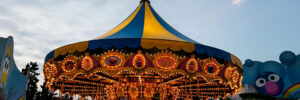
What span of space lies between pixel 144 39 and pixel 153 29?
167 cm

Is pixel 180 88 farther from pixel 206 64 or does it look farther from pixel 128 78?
pixel 206 64

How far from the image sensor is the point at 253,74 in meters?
17.2

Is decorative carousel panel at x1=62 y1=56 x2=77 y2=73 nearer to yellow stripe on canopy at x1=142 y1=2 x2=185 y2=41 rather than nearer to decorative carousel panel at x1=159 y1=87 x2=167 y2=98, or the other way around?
yellow stripe on canopy at x1=142 y1=2 x2=185 y2=41

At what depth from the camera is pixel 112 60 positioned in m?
7.86

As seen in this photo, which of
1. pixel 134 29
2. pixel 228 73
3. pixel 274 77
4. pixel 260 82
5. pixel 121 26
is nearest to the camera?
pixel 228 73

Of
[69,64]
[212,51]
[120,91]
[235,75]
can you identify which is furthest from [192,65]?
[69,64]

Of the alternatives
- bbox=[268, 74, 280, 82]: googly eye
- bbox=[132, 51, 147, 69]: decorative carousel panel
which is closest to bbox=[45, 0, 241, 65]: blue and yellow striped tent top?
bbox=[132, 51, 147, 69]: decorative carousel panel

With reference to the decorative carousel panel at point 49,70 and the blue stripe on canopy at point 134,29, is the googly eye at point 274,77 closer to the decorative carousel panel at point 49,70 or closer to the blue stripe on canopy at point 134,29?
the blue stripe on canopy at point 134,29

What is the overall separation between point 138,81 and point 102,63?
8.70 ft

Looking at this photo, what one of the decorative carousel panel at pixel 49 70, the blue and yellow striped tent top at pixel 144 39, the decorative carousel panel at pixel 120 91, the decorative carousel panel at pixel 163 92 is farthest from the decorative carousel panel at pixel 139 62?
the decorative carousel panel at pixel 163 92

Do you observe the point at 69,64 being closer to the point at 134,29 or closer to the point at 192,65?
the point at 134,29

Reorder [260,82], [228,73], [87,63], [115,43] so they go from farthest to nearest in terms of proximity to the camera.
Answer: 1. [260,82]
2. [228,73]
3. [87,63]
4. [115,43]

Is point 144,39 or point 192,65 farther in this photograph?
point 192,65

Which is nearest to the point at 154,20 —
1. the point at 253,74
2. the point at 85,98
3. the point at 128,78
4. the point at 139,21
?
the point at 139,21
